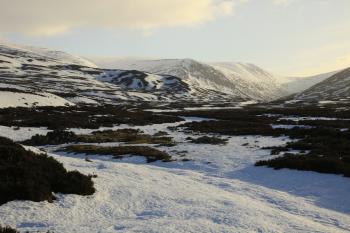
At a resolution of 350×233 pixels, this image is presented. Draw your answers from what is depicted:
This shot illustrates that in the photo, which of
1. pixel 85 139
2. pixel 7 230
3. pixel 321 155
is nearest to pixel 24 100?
pixel 85 139

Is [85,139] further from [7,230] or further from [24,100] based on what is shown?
[24,100]

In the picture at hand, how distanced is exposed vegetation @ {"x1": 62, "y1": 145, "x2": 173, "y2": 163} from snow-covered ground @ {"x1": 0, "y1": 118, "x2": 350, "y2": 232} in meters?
2.68

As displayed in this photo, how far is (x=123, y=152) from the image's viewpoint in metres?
29.0

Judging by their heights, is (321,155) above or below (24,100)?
above

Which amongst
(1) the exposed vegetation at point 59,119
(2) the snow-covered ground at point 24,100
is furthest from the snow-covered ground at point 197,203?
(2) the snow-covered ground at point 24,100

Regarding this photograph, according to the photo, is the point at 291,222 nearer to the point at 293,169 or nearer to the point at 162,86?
the point at 293,169

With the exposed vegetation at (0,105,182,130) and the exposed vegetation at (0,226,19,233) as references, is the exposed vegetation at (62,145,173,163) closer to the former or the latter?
the exposed vegetation at (0,105,182,130)

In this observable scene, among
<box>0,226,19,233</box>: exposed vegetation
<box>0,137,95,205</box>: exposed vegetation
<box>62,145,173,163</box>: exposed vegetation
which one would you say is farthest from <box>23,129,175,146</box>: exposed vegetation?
<box>0,226,19,233</box>: exposed vegetation

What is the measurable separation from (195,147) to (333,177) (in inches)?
482

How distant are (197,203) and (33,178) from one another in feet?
17.9

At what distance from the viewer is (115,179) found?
17484 mm

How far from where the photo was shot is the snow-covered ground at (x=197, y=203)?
1189 cm

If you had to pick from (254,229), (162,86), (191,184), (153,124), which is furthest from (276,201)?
(162,86)

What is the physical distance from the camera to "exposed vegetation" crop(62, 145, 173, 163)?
89.1ft
